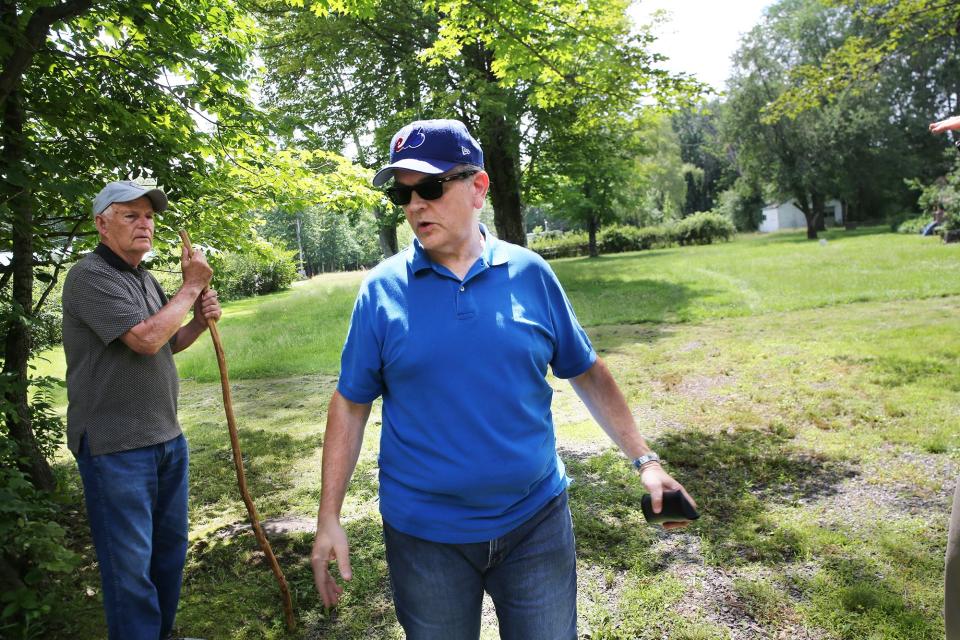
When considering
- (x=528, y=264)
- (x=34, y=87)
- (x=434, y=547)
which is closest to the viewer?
(x=434, y=547)

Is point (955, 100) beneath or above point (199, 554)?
above

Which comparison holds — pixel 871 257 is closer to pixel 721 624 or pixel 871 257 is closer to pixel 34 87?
pixel 721 624

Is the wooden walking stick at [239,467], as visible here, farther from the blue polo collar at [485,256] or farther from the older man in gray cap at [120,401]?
the blue polo collar at [485,256]

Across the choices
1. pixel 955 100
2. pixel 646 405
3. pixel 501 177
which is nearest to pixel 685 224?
pixel 955 100

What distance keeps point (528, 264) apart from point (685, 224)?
48.2m

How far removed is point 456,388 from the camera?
74.9 inches

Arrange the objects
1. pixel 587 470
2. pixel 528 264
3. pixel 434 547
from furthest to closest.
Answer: pixel 587 470 < pixel 528 264 < pixel 434 547

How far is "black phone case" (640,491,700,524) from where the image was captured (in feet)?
6.84

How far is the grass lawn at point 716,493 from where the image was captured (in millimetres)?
3613

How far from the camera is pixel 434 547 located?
194cm

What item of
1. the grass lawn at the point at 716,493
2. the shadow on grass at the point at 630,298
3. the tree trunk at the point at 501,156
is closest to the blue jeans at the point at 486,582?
the grass lawn at the point at 716,493

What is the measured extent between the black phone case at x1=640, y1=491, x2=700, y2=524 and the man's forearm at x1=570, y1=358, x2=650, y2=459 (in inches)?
6.9

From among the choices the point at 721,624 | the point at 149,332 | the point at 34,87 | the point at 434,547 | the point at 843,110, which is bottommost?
the point at 721,624

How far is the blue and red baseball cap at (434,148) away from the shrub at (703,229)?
4814cm
